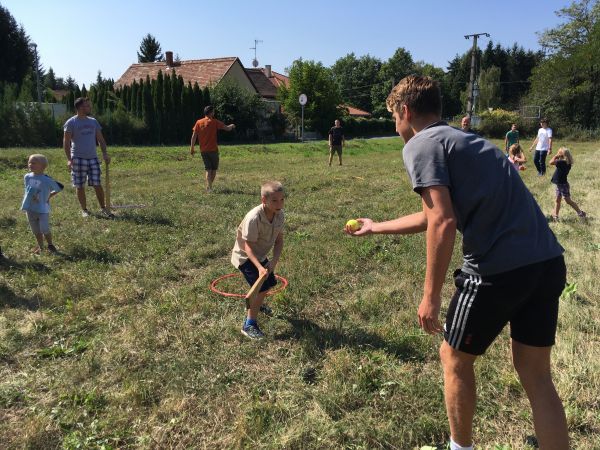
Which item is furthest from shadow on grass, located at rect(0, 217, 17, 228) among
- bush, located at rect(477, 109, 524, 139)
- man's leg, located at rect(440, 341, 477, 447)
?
bush, located at rect(477, 109, 524, 139)

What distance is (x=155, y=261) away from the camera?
6.50 m

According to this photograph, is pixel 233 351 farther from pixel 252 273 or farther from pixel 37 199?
pixel 37 199

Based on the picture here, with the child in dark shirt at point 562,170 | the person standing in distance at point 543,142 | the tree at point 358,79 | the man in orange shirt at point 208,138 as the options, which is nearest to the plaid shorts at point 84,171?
the man in orange shirt at point 208,138

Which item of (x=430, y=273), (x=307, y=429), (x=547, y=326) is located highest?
(x=430, y=273)

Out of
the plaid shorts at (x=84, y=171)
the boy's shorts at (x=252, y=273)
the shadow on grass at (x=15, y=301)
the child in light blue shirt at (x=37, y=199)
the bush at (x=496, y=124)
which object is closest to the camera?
the boy's shorts at (x=252, y=273)

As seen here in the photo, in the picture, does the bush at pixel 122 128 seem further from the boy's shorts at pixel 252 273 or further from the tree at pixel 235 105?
the boy's shorts at pixel 252 273

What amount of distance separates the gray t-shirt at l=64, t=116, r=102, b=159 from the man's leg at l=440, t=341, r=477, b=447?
8.12 meters

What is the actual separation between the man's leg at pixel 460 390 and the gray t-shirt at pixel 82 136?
8116 mm

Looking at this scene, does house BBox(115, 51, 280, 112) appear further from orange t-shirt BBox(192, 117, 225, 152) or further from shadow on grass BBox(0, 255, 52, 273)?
shadow on grass BBox(0, 255, 52, 273)

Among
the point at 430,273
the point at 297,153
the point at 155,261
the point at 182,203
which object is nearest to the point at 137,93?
the point at 297,153

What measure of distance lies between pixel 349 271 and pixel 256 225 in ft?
7.44

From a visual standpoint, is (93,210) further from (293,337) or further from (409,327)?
(409,327)

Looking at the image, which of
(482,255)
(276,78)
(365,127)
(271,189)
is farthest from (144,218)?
(276,78)

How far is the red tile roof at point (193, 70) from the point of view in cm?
4344
